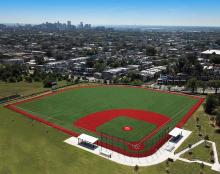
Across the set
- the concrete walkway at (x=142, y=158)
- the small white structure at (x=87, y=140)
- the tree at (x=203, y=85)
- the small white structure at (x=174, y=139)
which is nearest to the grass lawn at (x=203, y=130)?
the small white structure at (x=174, y=139)

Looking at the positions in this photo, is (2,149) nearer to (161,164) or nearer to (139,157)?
(139,157)

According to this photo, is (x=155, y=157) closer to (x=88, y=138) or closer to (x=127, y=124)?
(x=88, y=138)

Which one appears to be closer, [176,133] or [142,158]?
[142,158]

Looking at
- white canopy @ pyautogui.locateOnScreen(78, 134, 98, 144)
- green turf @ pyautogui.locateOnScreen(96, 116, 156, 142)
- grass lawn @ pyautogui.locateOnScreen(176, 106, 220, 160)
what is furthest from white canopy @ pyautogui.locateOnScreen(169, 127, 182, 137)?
white canopy @ pyautogui.locateOnScreen(78, 134, 98, 144)

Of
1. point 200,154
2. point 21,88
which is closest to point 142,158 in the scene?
point 200,154

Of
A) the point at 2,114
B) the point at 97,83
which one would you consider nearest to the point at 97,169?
the point at 2,114

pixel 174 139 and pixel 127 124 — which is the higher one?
pixel 127 124
